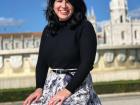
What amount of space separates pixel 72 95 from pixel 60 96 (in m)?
0.11

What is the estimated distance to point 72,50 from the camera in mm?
3639

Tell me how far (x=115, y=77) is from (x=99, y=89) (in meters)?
2.24

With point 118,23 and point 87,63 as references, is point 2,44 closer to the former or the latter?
point 118,23

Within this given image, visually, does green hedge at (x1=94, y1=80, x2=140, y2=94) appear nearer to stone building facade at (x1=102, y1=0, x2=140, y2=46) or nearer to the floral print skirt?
the floral print skirt

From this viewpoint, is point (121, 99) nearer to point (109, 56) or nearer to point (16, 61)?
point (109, 56)

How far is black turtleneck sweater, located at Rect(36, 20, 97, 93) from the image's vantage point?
3.56 metres

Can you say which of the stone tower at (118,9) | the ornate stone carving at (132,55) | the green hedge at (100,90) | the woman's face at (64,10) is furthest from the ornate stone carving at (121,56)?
the stone tower at (118,9)

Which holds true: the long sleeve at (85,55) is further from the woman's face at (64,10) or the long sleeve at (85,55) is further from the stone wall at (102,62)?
the stone wall at (102,62)

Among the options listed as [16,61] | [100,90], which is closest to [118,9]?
[16,61]

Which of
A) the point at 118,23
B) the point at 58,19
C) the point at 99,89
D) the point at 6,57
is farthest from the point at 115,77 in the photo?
the point at 118,23

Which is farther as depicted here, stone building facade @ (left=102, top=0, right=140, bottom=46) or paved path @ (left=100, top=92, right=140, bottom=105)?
stone building facade @ (left=102, top=0, right=140, bottom=46)

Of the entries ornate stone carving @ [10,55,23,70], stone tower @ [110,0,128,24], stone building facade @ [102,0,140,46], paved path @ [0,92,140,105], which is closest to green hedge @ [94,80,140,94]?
paved path @ [0,92,140,105]

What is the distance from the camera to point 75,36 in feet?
12.1

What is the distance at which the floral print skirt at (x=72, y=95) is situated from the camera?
11.6 feet
